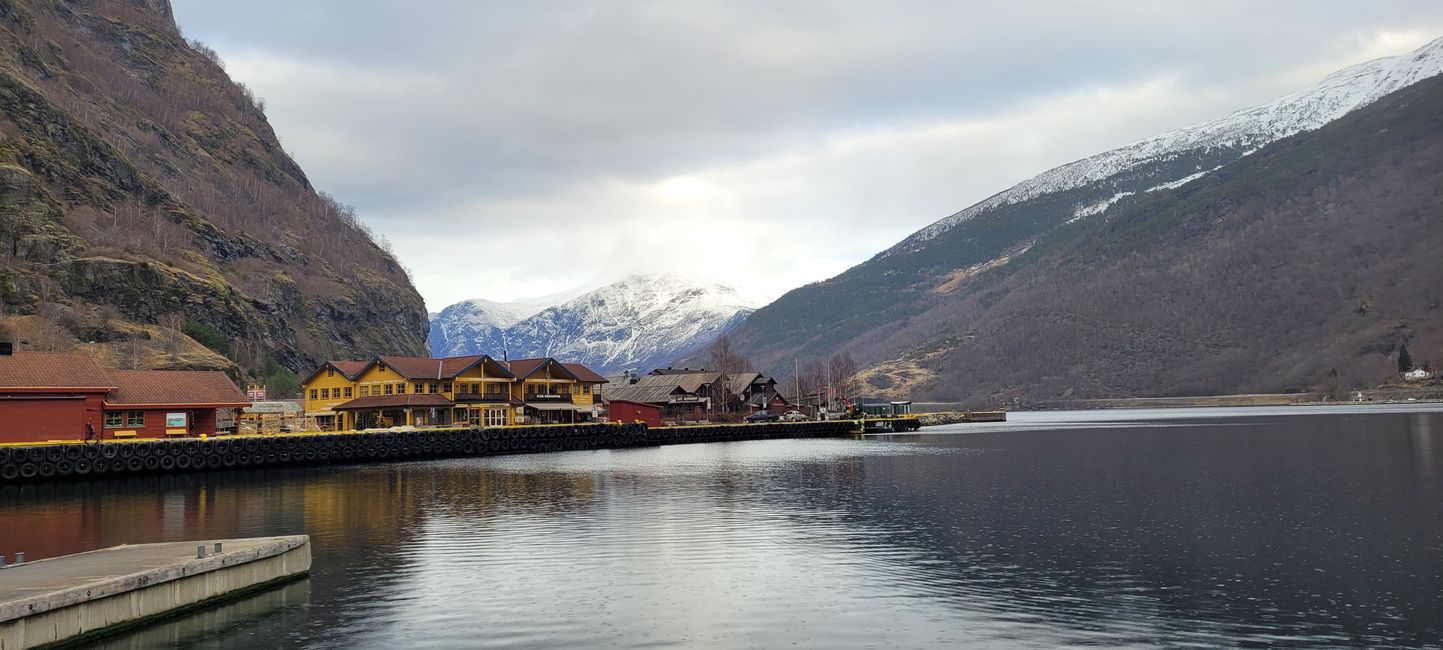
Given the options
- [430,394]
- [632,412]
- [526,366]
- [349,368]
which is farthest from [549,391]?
[349,368]

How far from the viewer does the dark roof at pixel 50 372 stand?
275 feet

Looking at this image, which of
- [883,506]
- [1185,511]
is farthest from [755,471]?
[1185,511]

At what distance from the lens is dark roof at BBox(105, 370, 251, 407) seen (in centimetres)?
9331

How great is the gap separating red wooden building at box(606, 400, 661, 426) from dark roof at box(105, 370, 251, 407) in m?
69.2

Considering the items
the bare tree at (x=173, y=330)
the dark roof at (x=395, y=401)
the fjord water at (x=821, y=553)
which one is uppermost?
the bare tree at (x=173, y=330)

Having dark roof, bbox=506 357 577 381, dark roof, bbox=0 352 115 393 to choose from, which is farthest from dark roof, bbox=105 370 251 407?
dark roof, bbox=506 357 577 381

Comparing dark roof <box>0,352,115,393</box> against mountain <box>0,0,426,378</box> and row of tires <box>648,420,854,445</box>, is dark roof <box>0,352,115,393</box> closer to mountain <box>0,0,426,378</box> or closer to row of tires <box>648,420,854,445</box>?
mountain <box>0,0,426,378</box>

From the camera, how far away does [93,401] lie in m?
88.8

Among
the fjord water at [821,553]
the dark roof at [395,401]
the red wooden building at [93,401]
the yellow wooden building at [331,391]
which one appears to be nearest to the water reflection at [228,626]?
the fjord water at [821,553]

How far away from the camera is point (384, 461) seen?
362 feet

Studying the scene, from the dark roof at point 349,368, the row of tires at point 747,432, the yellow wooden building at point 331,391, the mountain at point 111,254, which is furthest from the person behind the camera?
the row of tires at point 747,432

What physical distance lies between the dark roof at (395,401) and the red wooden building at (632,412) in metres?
35.2

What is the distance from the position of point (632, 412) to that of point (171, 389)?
7772 cm

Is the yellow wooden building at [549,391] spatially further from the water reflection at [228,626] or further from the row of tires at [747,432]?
the water reflection at [228,626]
